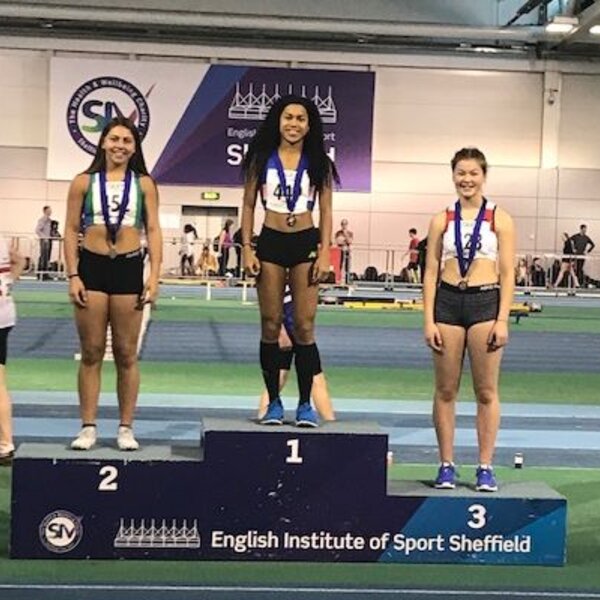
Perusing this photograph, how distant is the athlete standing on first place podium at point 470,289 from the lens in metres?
5.44

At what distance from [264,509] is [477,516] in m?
0.95

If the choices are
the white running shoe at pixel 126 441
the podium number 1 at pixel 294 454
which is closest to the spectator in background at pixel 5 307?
→ the white running shoe at pixel 126 441

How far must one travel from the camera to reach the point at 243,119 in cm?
3466

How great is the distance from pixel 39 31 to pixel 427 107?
37.4ft

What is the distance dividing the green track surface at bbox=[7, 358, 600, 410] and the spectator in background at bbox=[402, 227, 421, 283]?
1919 centimetres

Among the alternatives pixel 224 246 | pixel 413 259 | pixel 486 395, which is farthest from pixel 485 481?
pixel 413 259

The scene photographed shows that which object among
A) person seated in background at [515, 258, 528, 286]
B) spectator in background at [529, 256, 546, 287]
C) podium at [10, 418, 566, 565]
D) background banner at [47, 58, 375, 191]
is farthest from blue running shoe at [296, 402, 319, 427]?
background banner at [47, 58, 375, 191]

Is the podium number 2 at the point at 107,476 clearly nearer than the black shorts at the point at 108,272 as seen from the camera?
Yes

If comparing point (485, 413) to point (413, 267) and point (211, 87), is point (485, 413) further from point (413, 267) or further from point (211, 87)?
point (211, 87)

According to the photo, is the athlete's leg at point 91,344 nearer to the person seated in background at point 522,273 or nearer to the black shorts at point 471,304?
the black shorts at point 471,304

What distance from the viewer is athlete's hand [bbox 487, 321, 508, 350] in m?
5.41

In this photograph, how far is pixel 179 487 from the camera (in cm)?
525

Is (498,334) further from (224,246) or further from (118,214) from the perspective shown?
(224,246)

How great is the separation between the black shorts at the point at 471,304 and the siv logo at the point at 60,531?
1919 mm
